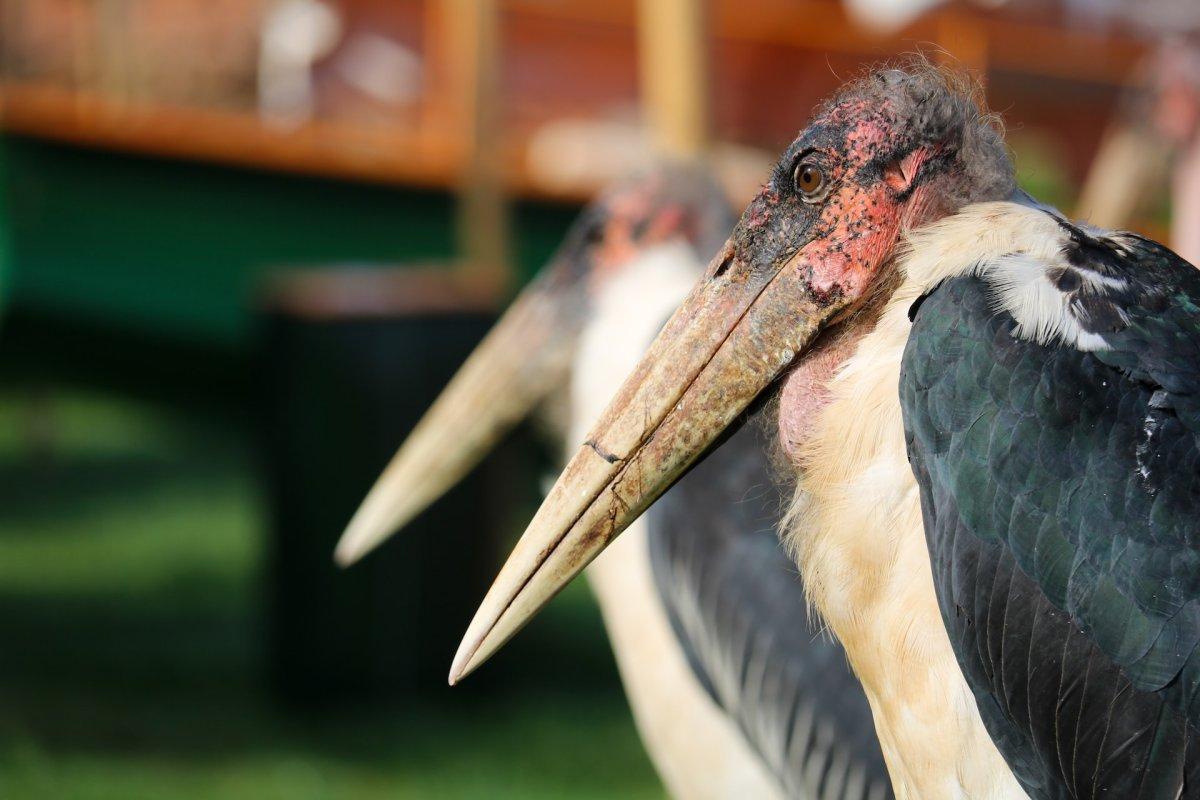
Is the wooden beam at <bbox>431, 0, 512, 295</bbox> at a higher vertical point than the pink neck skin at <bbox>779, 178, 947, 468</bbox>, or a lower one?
higher

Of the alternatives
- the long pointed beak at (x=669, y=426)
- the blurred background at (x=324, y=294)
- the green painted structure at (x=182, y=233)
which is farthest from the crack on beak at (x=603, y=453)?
the green painted structure at (x=182, y=233)

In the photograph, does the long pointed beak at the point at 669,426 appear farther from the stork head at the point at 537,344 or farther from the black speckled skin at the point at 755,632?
the stork head at the point at 537,344

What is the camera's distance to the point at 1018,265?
1821 millimetres

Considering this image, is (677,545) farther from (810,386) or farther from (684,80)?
(684,80)

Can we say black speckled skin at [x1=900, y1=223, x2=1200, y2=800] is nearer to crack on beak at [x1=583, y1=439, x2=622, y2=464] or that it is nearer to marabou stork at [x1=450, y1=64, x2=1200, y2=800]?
marabou stork at [x1=450, y1=64, x2=1200, y2=800]

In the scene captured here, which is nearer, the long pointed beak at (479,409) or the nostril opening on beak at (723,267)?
the nostril opening on beak at (723,267)

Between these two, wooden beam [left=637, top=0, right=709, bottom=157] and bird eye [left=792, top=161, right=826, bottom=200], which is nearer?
bird eye [left=792, top=161, right=826, bottom=200]

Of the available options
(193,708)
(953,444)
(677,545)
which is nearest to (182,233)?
(193,708)

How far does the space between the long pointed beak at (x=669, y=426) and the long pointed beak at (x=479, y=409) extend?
2.03 m

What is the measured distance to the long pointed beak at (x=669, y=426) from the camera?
1992 millimetres

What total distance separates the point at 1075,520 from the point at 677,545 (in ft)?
5.76

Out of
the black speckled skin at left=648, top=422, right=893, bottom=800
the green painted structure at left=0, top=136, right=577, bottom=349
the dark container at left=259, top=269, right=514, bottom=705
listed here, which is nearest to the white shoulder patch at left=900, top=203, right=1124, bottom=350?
the black speckled skin at left=648, top=422, right=893, bottom=800

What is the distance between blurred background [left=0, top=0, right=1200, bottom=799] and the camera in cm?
509

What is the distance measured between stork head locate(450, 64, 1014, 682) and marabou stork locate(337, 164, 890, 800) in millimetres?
602
